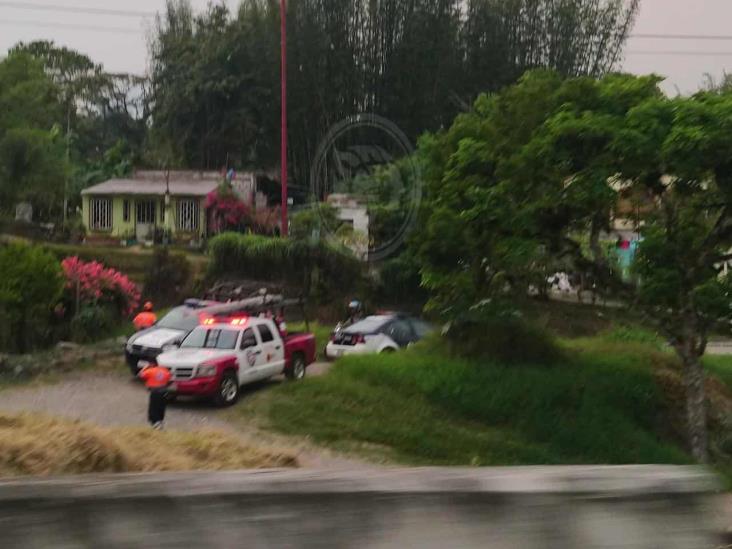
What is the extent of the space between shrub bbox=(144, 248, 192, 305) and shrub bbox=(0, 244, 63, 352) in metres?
9.72

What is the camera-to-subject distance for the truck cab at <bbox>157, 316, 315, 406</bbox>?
1872cm

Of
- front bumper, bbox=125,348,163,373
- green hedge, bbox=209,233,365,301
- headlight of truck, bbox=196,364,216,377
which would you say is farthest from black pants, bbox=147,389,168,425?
green hedge, bbox=209,233,365,301

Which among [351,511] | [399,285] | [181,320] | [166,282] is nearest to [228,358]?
[181,320]

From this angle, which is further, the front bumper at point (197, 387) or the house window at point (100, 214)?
the house window at point (100, 214)

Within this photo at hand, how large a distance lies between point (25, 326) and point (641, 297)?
16.4 meters

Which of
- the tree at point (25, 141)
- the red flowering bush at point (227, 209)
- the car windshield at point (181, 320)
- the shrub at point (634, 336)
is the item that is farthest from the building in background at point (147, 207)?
the shrub at point (634, 336)

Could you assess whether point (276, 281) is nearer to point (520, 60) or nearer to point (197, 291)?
point (197, 291)

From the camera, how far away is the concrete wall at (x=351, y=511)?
11.9 feet

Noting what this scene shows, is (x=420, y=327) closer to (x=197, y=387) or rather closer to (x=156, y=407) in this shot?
(x=197, y=387)

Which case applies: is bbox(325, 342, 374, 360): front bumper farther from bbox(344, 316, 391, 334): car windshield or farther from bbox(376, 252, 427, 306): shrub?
bbox(376, 252, 427, 306): shrub

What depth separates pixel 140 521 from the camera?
3654 mm

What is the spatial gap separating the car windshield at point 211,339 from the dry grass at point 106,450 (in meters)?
9.44

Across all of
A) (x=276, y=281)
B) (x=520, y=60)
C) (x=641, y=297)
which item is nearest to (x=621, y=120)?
(x=641, y=297)

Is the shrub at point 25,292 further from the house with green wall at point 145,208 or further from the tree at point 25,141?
the house with green wall at point 145,208
